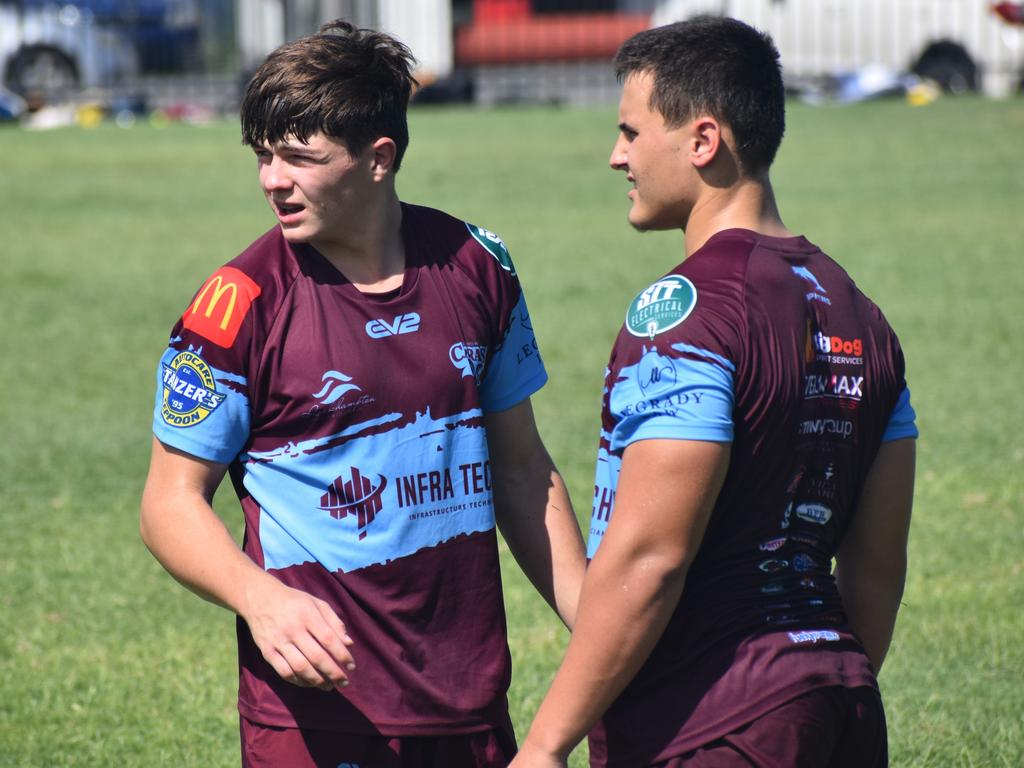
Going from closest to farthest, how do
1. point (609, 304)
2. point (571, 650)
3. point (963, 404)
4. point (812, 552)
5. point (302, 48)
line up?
point (571, 650) < point (812, 552) < point (302, 48) < point (963, 404) < point (609, 304)

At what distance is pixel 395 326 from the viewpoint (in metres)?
2.59

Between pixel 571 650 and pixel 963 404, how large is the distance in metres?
6.64

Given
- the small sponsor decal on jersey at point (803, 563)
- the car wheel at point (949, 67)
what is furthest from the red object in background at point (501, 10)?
Result: the small sponsor decal on jersey at point (803, 563)

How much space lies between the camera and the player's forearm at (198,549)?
2379 millimetres

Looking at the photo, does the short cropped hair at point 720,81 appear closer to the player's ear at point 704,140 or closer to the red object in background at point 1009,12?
the player's ear at point 704,140

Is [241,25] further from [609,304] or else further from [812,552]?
[812,552]

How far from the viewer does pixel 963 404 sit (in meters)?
8.32

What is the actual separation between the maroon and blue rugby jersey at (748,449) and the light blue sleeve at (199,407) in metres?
0.64

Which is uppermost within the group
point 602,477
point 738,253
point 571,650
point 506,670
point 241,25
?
point 738,253

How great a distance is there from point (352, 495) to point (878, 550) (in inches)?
35.9

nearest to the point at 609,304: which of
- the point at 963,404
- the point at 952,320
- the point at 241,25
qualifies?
the point at 952,320

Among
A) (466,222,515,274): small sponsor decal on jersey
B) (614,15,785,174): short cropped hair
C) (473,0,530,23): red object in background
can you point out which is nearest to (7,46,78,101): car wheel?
(473,0,530,23): red object in background

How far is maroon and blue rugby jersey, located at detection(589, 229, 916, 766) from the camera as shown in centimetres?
216

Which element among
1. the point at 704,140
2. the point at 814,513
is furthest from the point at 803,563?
the point at 704,140
